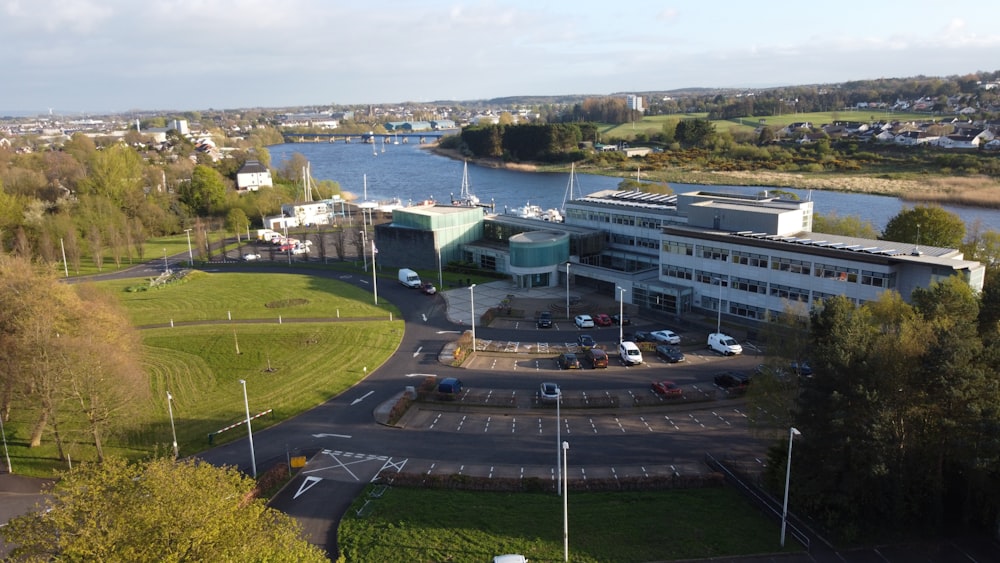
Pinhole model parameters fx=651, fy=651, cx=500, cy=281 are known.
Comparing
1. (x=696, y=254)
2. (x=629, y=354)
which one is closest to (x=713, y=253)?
(x=696, y=254)

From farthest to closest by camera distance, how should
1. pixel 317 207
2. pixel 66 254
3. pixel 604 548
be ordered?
1. pixel 317 207
2. pixel 66 254
3. pixel 604 548

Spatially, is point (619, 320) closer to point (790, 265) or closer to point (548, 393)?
point (790, 265)

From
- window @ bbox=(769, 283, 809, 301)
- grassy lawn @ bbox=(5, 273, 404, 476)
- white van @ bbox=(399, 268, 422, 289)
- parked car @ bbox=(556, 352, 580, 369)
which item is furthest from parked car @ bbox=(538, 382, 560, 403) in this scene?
white van @ bbox=(399, 268, 422, 289)

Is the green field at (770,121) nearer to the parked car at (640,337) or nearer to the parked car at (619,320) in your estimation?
the parked car at (619,320)

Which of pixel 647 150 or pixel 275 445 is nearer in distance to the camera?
pixel 275 445

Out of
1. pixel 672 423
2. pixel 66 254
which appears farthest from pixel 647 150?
pixel 672 423

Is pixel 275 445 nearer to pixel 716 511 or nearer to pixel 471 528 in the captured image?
pixel 471 528
